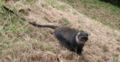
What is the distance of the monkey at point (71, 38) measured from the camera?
5401mm

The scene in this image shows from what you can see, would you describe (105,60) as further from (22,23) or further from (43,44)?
(22,23)

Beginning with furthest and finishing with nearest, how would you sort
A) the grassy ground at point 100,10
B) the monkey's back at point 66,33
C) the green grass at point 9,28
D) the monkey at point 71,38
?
1. the grassy ground at point 100,10
2. the monkey's back at point 66,33
3. the monkey at point 71,38
4. the green grass at point 9,28

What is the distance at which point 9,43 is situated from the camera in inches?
208

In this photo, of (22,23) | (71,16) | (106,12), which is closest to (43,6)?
(71,16)

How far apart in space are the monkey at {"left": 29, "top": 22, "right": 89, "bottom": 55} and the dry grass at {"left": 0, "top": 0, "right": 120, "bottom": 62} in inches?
3.5

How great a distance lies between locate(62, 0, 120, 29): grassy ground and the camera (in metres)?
10.8

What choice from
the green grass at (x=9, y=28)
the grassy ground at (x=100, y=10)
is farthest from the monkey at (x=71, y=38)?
the grassy ground at (x=100, y=10)

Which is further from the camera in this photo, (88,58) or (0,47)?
(88,58)

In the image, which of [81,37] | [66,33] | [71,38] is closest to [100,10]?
[66,33]

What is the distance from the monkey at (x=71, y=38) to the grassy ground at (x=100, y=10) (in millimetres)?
4773

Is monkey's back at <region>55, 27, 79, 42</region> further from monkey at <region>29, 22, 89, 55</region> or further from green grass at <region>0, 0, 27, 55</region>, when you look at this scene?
→ green grass at <region>0, 0, 27, 55</region>

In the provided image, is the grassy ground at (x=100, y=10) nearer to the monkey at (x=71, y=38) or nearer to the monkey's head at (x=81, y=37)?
the monkey at (x=71, y=38)

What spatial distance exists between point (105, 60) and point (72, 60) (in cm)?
69

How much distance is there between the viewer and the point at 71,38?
5.52 metres
